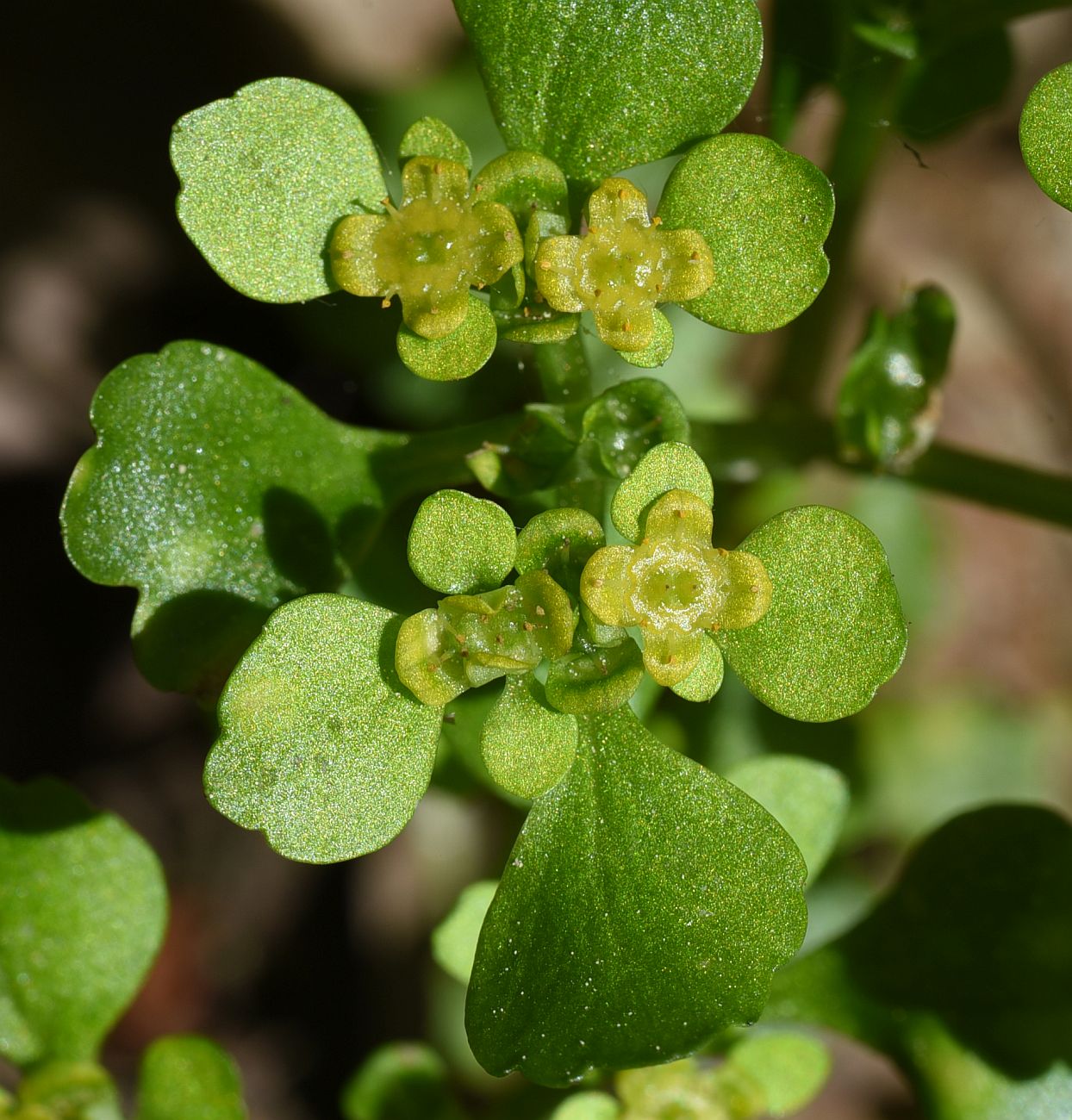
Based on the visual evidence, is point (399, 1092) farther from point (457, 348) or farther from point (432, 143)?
point (432, 143)

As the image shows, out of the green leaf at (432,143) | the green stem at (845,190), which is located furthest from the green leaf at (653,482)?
the green stem at (845,190)

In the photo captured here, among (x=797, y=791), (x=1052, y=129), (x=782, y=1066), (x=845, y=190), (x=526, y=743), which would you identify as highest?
(x=1052, y=129)

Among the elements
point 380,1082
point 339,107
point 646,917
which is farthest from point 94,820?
point 339,107

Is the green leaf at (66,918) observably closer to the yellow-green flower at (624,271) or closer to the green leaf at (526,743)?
the green leaf at (526,743)

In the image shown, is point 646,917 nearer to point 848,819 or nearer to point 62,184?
point 848,819

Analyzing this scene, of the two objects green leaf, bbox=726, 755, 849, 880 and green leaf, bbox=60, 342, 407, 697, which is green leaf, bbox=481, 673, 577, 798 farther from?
green leaf, bbox=726, 755, 849, 880

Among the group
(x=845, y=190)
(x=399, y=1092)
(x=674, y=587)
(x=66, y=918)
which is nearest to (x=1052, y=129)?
(x=674, y=587)

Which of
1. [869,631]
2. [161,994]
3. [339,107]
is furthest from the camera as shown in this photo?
[161,994]
